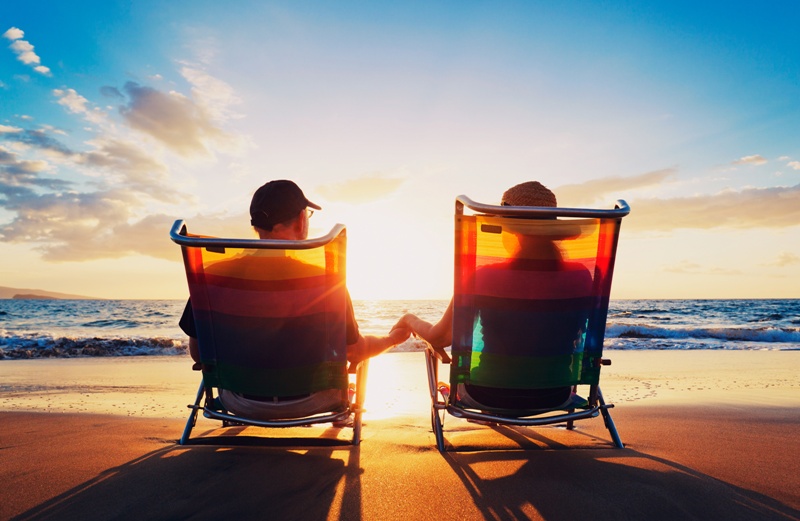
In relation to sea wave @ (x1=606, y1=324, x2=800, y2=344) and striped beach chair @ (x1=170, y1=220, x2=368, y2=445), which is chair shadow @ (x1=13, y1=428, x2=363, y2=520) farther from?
sea wave @ (x1=606, y1=324, x2=800, y2=344)

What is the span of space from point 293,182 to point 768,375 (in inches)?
339

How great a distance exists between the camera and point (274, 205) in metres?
2.87

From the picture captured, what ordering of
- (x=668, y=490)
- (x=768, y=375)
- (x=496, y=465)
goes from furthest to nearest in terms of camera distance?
(x=768, y=375)
(x=496, y=465)
(x=668, y=490)

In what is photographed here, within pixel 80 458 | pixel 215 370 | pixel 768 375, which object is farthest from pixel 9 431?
pixel 768 375

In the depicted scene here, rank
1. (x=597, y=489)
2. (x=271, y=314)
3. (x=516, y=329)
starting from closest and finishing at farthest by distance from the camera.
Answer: (x=597, y=489) → (x=271, y=314) → (x=516, y=329)

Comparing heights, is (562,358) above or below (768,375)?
above

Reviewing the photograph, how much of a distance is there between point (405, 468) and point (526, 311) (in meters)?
1.16

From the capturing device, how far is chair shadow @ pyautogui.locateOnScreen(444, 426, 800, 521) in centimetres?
204

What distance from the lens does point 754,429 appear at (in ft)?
12.5

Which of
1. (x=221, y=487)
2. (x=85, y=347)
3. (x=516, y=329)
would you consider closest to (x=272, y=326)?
(x=221, y=487)

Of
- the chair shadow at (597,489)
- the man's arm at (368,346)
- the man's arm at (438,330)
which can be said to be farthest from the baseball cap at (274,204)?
the chair shadow at (597,489)

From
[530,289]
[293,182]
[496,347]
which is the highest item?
[293,182]

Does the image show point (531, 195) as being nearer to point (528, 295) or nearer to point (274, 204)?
point (528, 295)

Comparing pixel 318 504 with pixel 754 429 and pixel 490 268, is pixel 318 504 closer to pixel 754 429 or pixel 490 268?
pixel 490 268
